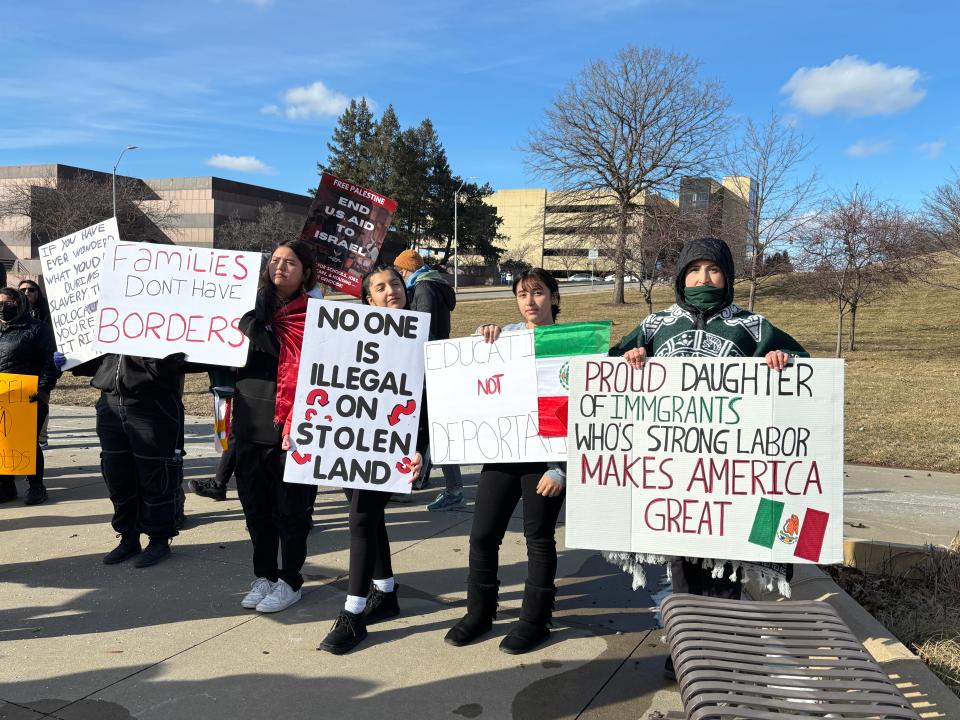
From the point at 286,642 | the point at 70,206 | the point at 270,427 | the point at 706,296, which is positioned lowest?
the point at 286,642

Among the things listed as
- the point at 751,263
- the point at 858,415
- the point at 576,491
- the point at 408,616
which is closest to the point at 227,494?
the point at 408,616

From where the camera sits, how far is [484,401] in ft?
11.7

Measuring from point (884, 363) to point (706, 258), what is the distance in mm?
16501

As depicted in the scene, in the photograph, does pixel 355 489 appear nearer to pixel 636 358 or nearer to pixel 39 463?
pixel 636 358

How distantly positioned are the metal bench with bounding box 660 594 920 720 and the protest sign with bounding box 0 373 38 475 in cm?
487

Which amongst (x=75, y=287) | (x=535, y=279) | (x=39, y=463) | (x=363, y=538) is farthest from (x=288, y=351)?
(x=39, y=463)

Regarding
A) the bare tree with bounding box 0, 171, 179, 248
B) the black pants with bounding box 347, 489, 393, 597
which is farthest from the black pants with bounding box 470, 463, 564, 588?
the bare tree with bounding box 0, 171, 179, 248

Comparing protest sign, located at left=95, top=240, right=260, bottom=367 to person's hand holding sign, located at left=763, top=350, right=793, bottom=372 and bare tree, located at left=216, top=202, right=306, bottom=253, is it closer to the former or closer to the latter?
person's hand holding sign, located at left=763, top=350, right=793, bottom=372

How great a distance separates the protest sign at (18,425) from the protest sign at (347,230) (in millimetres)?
2727

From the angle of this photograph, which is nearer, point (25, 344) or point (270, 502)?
point (270, 502)

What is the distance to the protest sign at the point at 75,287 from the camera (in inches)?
198

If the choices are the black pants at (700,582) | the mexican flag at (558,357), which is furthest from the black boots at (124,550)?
the black pants at (700,582)

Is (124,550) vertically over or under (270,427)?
under

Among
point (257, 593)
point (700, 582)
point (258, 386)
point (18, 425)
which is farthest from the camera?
point (18, 425)
